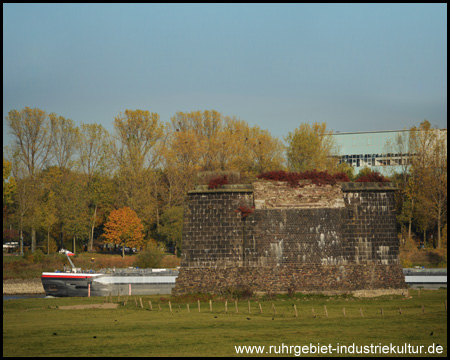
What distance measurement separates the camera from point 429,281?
54.6 metres

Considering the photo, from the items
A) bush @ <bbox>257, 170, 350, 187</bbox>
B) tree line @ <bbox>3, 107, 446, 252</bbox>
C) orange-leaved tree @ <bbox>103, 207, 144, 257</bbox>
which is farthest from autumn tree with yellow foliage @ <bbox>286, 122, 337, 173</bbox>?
bush @ <bbox>257, 170, 350, 187</bbox>

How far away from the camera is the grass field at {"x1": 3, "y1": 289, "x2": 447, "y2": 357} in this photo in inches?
922

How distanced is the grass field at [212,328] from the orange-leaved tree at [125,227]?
120 feet

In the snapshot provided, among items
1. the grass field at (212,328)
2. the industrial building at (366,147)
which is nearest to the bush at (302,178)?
the grass field at (212,328)

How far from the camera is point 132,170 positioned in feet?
274

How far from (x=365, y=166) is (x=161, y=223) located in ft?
111

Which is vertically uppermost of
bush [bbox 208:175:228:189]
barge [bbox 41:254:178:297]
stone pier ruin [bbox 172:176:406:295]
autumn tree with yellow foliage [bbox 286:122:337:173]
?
autumn tree with yellow foliage [bbox 286:122:337:173]

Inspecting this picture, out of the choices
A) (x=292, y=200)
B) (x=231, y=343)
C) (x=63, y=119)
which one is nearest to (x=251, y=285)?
(x=292, y=200)

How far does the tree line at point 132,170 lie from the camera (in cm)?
7838

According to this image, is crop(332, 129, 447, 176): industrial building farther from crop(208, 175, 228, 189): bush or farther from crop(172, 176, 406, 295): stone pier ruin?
crop(208, 175, 228, 189): bush

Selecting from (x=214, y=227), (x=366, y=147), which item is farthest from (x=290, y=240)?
(x=366, y=147)

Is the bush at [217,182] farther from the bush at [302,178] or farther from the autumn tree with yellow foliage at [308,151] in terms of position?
the autumn tree with yellow foliage at [308,151]

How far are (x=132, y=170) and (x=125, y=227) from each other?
9.38 meters

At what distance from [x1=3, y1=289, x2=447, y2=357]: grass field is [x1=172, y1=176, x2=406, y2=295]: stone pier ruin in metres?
3.02
